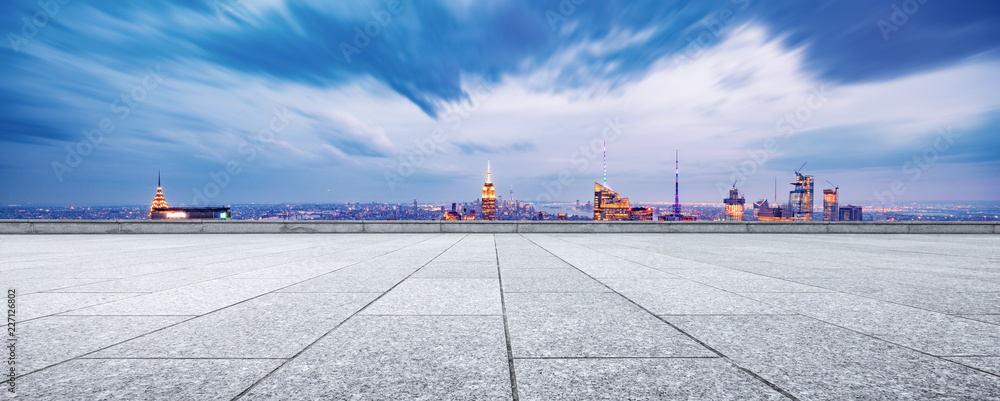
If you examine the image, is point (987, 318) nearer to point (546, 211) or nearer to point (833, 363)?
point (833, 363)

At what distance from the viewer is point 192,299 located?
4727 millimetres

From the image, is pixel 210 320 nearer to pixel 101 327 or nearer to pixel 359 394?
pixel 101 327

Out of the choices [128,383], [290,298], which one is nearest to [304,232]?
[290,298]

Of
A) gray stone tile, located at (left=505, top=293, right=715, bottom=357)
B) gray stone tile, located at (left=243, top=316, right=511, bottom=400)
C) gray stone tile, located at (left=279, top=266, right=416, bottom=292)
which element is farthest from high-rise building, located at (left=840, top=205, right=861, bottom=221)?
gray stone tile, located at (left=243, top=316, right=511, bottom=400)

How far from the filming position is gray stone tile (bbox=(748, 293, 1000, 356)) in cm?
306

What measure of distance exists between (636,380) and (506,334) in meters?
1.23

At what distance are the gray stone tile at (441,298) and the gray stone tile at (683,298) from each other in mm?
1714

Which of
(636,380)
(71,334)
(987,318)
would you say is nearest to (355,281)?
(71,334)

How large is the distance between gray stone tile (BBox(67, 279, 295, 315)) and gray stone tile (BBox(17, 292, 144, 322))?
0.67ft

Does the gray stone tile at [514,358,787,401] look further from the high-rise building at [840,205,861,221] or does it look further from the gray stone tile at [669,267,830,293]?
the high-rise building at [840,205,861,221]

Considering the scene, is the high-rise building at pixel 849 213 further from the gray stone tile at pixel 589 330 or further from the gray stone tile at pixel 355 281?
the gray stone tile at pixel 355 281

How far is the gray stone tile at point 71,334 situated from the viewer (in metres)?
2.86

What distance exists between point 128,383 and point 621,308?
13.1 feet

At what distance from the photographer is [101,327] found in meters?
3.58
